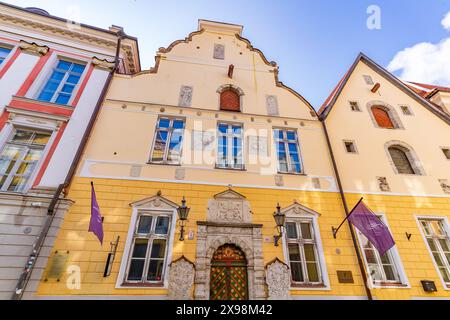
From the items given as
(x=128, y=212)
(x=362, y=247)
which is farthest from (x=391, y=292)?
(x=128, y=212)

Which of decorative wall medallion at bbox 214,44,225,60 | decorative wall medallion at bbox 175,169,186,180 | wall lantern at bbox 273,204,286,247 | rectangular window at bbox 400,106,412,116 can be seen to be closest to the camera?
wall lantern at bbox 273,204,286,247

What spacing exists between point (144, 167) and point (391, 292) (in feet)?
28.1

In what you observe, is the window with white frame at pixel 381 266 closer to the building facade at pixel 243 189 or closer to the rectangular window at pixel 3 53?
the building facade at pixel 243 189

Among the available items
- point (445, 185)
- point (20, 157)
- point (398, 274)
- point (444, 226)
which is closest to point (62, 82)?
point (20, 157)

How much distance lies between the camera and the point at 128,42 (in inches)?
407

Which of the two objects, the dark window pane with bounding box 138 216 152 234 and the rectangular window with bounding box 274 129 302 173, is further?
the rectangular window with bounding box 274 129 302 173

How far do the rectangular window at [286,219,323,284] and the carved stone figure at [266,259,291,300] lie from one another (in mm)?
353

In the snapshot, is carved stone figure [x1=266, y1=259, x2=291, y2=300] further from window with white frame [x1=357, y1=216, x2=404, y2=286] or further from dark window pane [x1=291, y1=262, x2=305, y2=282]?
window with white frame [x1=357, y1=216, x2=404, y2=286]

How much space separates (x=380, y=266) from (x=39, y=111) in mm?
12580

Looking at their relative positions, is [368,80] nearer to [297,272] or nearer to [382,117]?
[382,117]

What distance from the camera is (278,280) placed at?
6.22 metres

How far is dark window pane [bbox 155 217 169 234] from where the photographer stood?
22.0 ft

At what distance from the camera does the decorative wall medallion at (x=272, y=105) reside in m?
9.77

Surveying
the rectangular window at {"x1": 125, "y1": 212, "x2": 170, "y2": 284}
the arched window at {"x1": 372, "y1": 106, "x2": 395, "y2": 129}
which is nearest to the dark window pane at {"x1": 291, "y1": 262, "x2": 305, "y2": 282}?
the rectangular window at {"x1": 125, "y1": 212, "x2": 170, "y2": 284}
